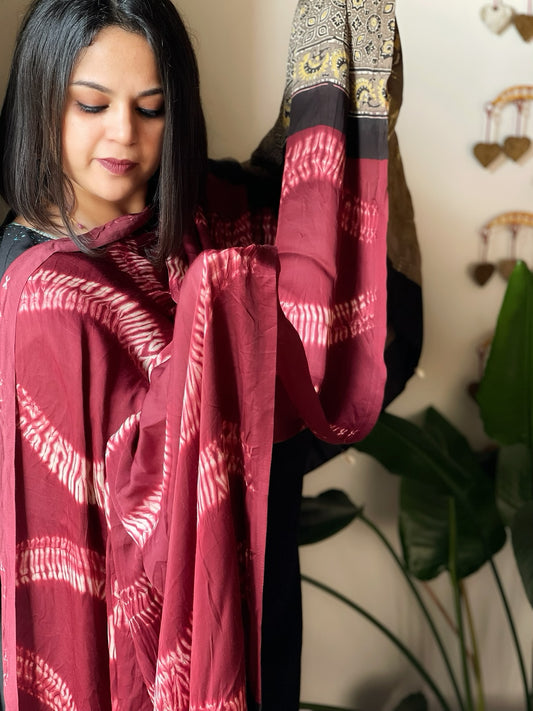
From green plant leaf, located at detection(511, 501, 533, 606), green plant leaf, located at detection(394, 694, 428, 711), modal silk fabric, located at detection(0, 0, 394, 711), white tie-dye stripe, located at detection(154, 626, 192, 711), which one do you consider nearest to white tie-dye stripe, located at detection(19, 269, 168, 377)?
modal silk fabric, located at detection(0, 0, 394, 711)

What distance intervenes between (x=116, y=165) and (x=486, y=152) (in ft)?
2.43

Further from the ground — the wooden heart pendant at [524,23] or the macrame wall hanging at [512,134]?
the wooden heart pendant at [524,23]

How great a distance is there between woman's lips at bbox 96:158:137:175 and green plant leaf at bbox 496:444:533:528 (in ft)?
2.72

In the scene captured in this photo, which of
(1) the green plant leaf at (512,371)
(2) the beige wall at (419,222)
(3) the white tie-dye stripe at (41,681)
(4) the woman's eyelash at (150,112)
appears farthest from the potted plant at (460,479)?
(4) the woman's eyelash at (150,112)

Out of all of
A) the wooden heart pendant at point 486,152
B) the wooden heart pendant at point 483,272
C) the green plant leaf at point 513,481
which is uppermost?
the wooden heart pendant at point 486,152

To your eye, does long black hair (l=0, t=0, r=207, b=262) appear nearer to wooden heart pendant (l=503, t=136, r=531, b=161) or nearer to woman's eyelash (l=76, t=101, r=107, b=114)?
woman's eyelash (l=76, t=101, r=107, b=114)

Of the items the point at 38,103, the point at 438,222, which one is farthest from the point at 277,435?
the point at 438,222

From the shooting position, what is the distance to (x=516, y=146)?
1307 millimetres

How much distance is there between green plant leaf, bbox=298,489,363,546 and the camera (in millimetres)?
1227

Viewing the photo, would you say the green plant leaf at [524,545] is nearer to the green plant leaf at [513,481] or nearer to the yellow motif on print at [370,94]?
the green plant leaf at [513,481]

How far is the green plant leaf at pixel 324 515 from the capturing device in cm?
123

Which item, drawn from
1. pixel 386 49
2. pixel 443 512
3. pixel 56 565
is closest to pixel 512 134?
pixel 386 49

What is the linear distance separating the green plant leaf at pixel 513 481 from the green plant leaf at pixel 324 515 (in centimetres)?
26

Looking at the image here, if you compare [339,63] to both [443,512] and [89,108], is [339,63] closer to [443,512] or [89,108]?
[89,108]
